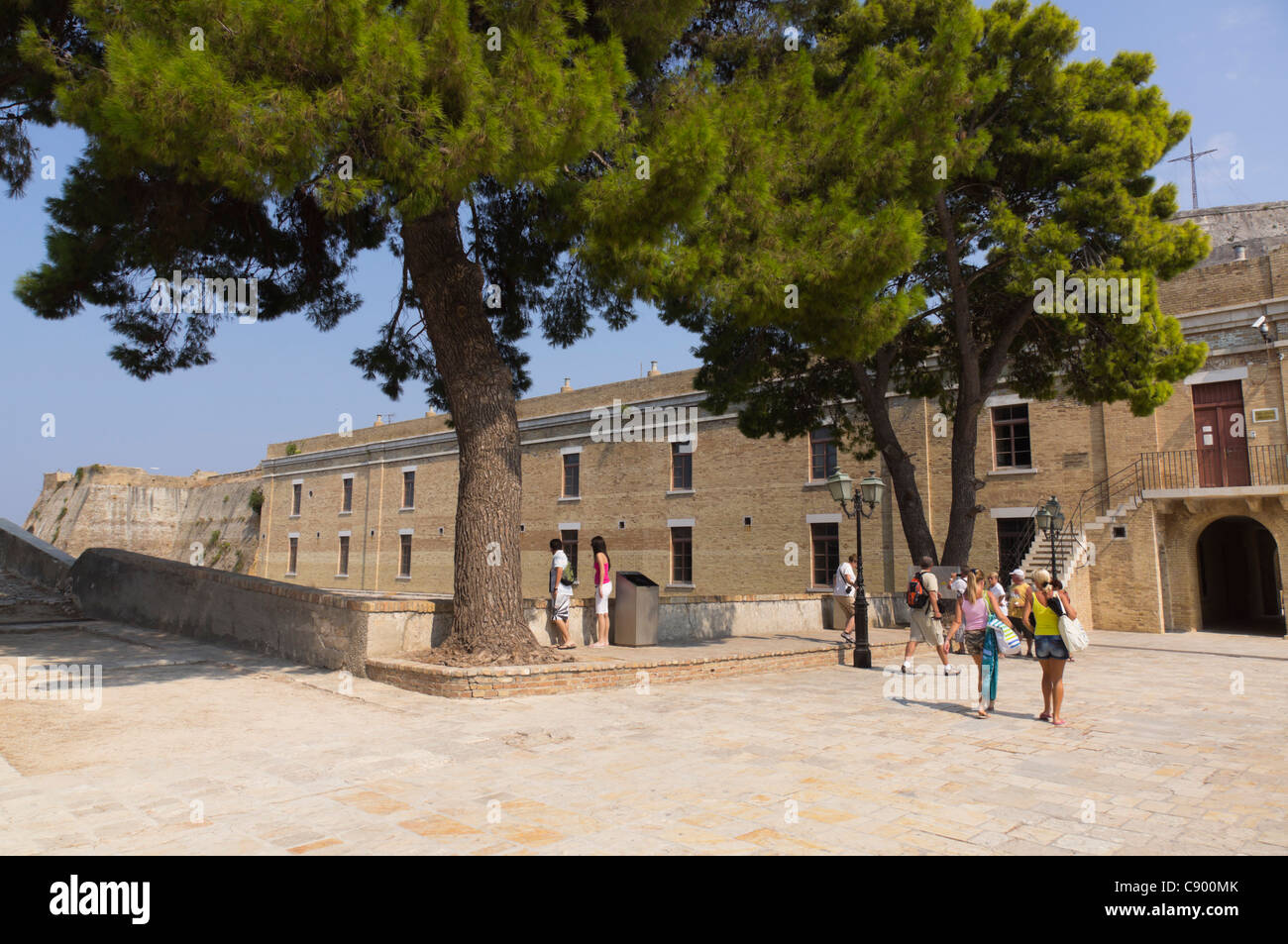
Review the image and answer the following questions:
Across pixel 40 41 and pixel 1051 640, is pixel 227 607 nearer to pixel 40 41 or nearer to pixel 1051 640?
pixel 40 41

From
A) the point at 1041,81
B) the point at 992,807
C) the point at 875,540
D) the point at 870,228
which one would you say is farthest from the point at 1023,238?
the point at 992,807

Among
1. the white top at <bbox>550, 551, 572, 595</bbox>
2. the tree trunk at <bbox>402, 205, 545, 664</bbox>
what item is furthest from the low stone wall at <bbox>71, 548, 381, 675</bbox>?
the white top at <bbox>550, 551, 572, 595</bbox>

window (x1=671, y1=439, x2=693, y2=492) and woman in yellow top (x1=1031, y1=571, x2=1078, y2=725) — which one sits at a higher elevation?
window (x1=671, y1=439, x2=693, y2=492)

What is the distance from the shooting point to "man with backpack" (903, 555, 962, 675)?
1093 centimetres

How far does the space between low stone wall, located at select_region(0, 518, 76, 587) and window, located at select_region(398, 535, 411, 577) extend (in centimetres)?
1762

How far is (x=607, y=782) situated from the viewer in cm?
538

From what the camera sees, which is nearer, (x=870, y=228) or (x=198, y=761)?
(x=198, y=761)

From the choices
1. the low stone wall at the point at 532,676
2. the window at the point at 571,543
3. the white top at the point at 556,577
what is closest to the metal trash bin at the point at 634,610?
the white top at the point at 556,577

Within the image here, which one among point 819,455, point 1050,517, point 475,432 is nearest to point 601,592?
point 475,432

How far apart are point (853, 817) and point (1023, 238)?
1234 centimetres

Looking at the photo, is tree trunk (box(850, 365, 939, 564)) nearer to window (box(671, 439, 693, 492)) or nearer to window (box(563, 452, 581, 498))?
window (box(671, 439, 693, 492))

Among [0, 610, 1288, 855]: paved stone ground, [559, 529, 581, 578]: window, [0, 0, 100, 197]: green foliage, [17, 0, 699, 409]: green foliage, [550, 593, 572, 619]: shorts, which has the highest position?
[0, 0, 100, 197]: green foliage

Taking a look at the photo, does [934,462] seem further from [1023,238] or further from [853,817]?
[853,817]

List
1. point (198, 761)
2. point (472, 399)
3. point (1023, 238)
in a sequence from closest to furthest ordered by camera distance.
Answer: point (198, 761), point (472, 399), point (1023, 238)
